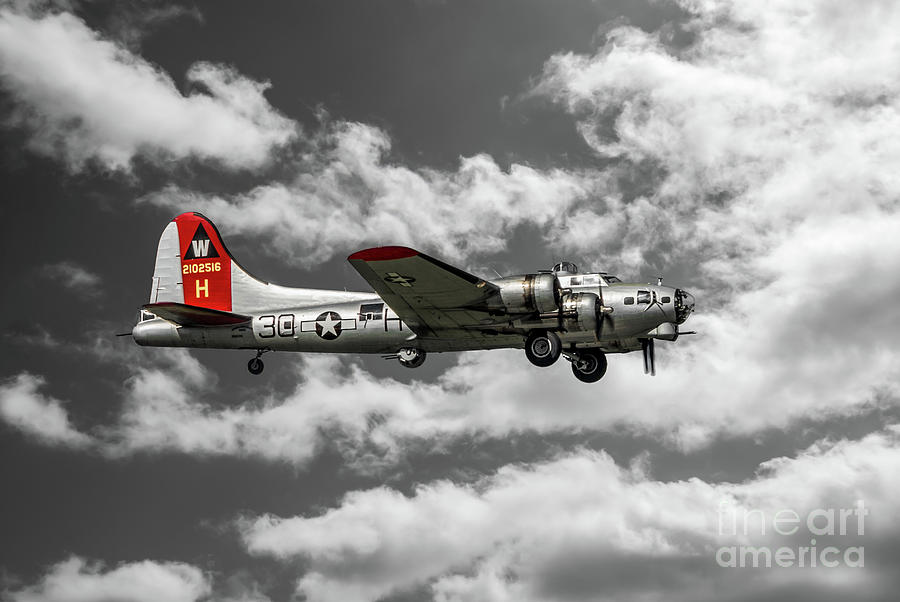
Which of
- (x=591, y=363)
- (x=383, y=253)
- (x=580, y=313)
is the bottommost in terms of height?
(x=591, y=363)

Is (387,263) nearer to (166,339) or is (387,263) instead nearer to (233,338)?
(233,338)

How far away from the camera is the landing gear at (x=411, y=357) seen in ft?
104

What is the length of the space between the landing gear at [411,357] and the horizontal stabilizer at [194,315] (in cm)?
640

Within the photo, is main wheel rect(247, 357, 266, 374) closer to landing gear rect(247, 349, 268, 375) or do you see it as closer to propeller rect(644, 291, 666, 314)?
landing gear rect(247, 349, 268, 375)

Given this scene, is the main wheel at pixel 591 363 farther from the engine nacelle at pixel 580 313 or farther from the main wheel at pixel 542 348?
the engine nacelle at pixel 580 313

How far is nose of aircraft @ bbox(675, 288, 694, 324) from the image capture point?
95.3 ft

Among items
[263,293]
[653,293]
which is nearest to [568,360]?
[653,293]

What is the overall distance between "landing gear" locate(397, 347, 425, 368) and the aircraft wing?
0.71 meters

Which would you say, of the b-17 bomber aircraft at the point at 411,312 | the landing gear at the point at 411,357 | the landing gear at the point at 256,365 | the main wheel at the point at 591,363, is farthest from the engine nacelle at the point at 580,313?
the landing gear at the point at 256,365

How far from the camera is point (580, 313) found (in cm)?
2920

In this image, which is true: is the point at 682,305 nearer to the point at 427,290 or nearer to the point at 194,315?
the point at 427,290

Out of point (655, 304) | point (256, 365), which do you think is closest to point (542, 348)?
point (655, 304)

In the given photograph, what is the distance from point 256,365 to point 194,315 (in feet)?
9.42

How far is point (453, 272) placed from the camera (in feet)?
92.3
